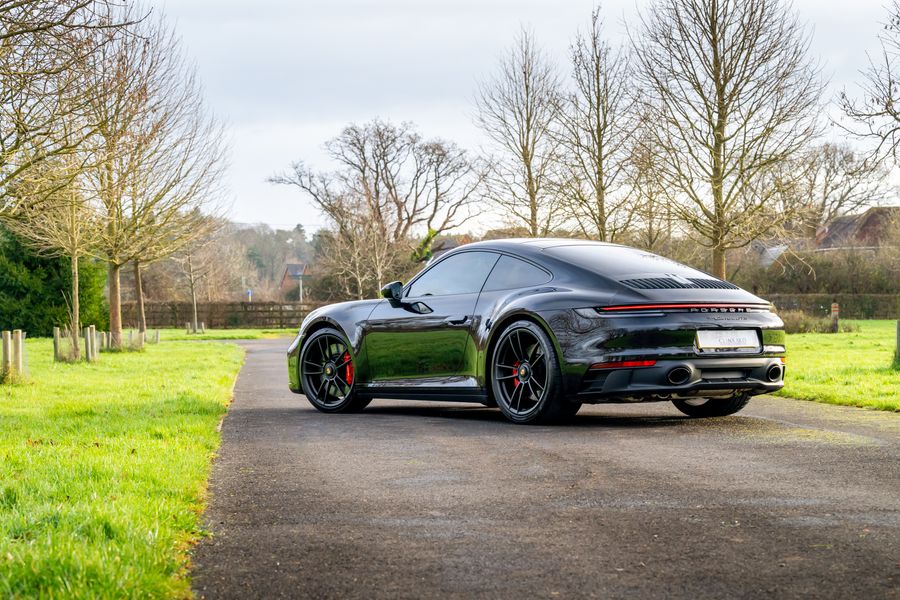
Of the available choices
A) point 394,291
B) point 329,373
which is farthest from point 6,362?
point 394,291

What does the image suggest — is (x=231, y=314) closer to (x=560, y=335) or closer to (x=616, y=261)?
(x=616, y=261)

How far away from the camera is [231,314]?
5378cm

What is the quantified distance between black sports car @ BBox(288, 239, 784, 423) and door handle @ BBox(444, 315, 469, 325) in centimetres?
1

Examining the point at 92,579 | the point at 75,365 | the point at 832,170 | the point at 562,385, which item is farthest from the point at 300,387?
the point at 832,170

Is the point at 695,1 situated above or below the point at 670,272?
above

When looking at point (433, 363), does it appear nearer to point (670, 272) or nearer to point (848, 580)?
point (670, 272)

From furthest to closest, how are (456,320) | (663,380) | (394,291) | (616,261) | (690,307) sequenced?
1. (394,291)
2. (456,320)
3. (616,261)
4. (690,307)
5. (663,380)

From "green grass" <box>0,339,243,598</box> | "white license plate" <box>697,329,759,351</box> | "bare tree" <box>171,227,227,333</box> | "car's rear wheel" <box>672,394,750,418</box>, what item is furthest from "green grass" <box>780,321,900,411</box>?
"bare tree" <box>171,227,227,333</box>

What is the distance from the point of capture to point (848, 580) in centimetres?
331

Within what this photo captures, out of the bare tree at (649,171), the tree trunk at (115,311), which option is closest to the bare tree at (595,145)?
the bare tree at (649,171)

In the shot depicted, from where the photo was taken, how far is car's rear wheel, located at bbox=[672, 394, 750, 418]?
817cm

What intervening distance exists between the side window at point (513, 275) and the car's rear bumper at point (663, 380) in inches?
39.4

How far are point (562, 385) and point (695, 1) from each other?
15.3 metres

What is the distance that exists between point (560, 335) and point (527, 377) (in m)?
0.51
